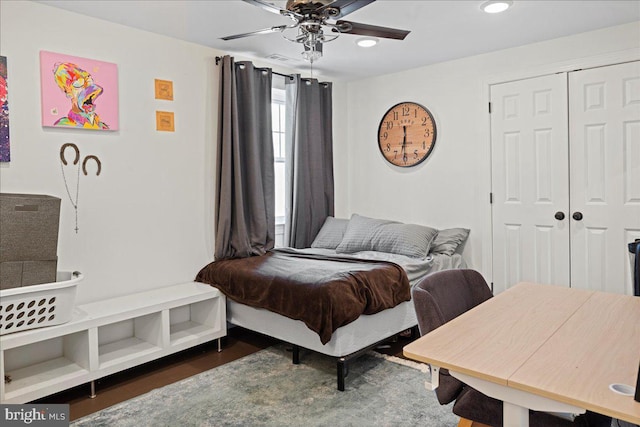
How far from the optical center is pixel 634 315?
167 cm

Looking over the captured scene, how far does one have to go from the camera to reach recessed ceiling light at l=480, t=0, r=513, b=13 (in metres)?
2.77

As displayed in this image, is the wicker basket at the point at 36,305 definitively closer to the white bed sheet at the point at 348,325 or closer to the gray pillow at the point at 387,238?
the white bed sheet at the point at 348,325

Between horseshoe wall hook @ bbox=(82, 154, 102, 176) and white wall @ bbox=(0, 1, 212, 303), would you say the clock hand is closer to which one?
white wall @ bbox=(0, 1, 212, 303)

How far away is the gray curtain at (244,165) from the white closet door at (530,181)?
6.49 ft

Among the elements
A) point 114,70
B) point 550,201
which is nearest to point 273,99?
point 114,70

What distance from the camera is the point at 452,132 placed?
4199mm

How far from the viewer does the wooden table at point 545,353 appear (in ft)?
3.65

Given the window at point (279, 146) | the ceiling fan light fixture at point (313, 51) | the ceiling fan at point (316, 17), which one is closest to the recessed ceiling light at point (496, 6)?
the ceiling fan at point (316, 17)

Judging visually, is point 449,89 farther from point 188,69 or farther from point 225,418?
point 225,418

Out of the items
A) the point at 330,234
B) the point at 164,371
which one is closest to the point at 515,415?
the point at 164,371

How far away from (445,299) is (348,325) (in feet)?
3.48

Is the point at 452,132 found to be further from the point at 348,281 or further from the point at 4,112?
the point at 4,112

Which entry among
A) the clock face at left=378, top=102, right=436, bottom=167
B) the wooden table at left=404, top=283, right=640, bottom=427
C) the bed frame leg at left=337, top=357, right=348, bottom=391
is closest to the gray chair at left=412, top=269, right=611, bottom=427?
the wooden table at left=404, top=283, right=640, bottom=427

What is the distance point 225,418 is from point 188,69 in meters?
2.52
